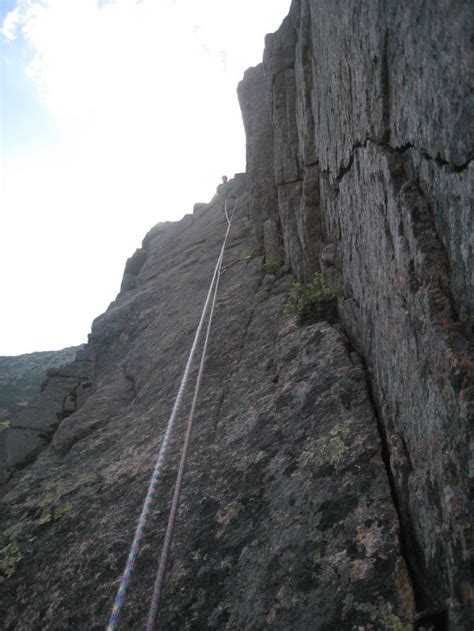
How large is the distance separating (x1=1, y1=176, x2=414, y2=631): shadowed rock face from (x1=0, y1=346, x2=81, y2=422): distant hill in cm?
1260

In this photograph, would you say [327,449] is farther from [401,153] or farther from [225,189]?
[225,189]

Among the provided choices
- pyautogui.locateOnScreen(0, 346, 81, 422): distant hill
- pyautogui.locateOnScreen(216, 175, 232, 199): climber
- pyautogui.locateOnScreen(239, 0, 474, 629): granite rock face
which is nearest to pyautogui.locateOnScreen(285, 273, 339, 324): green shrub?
pyautogui.locateOnScreen(239, 0, 474, 629): granite rock face

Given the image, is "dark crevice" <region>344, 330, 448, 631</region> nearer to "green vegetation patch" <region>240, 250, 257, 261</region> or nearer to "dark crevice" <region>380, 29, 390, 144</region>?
"dark crevice" <region>380, 29, 390, 144</region>

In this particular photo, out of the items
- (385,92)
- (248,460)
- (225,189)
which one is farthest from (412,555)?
(225,189)

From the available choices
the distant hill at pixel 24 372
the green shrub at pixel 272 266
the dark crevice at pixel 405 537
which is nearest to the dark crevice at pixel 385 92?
the dark crevice at pixel 405 537

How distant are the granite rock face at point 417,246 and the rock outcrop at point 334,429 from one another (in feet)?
0.06

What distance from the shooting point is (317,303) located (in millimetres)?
7281

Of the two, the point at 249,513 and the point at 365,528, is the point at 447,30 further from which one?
the point at 249,513

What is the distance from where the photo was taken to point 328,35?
20.5 ft

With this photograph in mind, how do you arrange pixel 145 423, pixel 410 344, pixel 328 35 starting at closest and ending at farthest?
pixel 410 344
pixel 328 35
pixel 145 423

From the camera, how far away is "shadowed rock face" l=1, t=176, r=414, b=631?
3.59 metres

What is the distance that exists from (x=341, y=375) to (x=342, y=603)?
8.84 ft

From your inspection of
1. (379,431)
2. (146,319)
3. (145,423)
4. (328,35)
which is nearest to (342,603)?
(379,431)

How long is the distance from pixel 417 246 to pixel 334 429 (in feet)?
7.45
